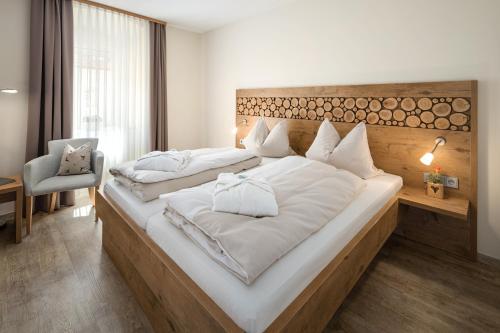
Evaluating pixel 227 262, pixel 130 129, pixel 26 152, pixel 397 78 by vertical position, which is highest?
pixel 397 78

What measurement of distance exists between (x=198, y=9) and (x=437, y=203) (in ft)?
11.1

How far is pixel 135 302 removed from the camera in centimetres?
175

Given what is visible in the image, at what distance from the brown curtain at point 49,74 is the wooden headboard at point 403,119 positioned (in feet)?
8.36

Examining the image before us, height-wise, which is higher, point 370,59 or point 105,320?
point 370,59

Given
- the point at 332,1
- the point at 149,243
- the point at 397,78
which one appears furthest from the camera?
the point at 332,1

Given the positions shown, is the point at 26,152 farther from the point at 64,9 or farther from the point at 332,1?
the point at 332,1

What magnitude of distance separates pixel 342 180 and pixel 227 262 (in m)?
1.20

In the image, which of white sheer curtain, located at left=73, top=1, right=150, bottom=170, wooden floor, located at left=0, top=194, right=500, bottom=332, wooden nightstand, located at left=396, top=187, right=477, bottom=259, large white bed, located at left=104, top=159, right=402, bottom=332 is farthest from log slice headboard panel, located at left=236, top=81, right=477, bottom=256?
white sheer curtain, located at left=73, top=1, right=150, bottom=170

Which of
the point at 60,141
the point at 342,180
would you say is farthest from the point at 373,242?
the point at 60,141

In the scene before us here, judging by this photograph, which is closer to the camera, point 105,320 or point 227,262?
point 227,262

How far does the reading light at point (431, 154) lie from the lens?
2176 mm

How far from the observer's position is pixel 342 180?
78.7 inches

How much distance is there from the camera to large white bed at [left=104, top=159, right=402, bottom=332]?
98 cm

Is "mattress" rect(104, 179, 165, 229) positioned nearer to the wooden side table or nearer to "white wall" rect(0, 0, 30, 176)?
the wooden side table
